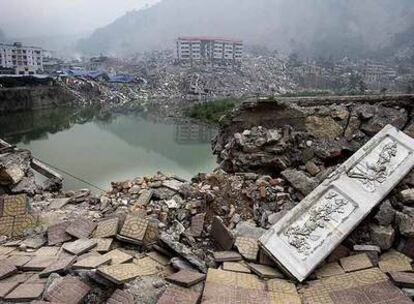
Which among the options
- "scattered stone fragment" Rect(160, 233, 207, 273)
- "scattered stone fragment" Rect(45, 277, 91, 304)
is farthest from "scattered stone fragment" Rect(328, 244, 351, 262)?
"scattered stone fragment" Rect(45, 277, 91, 304)

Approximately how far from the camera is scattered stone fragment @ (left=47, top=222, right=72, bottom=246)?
4.18m

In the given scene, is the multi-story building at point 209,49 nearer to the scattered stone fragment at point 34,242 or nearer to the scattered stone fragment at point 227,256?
the scattered stone fragment at point 34,242

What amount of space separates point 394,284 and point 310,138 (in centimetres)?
289

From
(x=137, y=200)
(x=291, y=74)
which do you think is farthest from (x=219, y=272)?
(x=291, y=74)

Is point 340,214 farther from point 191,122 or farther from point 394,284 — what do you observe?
point 191,122

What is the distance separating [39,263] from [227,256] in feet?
5.66

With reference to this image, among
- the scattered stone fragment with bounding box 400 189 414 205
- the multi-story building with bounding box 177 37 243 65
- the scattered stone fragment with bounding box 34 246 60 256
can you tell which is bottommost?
the scattered stone fragment with bounding box 34 246 60 256

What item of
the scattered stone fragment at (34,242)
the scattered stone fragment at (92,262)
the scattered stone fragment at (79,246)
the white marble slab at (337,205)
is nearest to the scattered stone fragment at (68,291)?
the scattered stone fragment at (92,262)

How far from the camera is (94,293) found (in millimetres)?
3125

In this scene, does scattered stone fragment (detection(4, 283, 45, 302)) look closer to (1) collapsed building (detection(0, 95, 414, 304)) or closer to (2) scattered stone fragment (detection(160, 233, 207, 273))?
(1) collapsed building (detection(0, 95, 414, 304))

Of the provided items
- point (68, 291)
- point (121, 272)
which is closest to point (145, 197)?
point (121, 272)

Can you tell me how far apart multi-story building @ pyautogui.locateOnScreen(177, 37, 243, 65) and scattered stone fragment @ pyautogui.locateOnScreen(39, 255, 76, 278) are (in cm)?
7331

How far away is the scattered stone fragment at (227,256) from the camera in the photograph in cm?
368

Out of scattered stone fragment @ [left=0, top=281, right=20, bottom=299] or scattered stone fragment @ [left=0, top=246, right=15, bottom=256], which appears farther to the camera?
scattered stone fragment @ [left=0, top=246, right=15, bottom=256]
